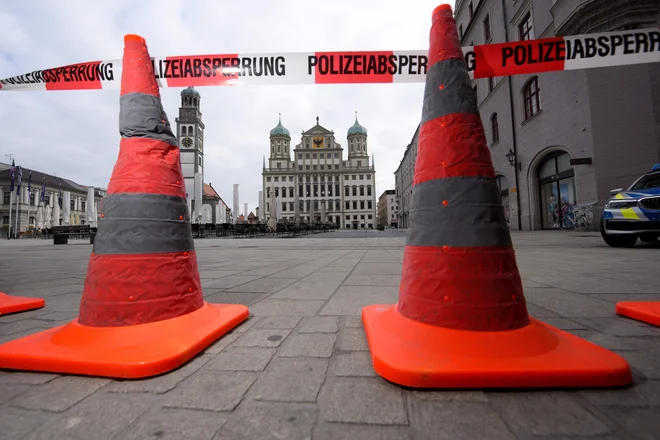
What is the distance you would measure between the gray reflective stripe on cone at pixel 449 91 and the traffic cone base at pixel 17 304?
3.42 metres

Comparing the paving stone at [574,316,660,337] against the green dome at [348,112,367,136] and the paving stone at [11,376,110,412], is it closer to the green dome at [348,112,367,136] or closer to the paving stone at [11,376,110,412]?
the paving stone at [11,376,110,412]

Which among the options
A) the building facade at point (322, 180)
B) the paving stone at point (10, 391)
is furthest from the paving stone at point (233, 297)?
the building facade at point (322, 180)

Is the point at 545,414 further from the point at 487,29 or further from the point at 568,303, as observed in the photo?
the point at 487,29

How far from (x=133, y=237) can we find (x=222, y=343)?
814 millimetres

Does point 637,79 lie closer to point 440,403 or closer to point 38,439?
point 440,403

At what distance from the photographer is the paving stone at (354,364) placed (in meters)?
1.25

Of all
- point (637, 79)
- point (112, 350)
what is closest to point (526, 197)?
point (637, 79)

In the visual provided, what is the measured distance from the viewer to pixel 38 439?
86cm

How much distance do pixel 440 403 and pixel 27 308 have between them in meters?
3.21

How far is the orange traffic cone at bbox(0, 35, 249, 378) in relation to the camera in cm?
133

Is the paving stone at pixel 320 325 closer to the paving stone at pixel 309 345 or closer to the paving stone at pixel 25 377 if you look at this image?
the paving stone at pixel 309 345

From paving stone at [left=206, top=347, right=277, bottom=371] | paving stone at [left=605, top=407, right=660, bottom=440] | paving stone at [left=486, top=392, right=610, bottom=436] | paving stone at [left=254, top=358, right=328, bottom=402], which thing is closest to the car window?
paving stone at [left=605, top=407, right=660, bottom=440]

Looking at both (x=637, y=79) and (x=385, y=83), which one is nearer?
(x=385, y=83)

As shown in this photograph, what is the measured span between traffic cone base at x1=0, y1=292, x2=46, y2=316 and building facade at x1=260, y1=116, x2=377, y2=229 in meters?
71.9
